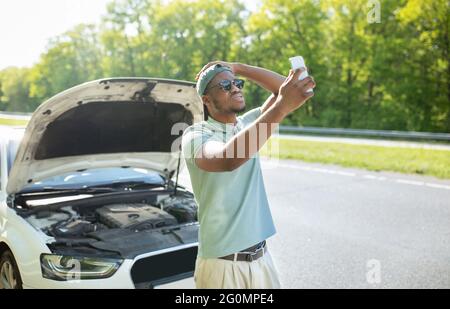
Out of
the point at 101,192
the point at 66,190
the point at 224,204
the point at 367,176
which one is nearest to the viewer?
the point at 224,204

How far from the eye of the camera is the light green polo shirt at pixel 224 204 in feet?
6.73

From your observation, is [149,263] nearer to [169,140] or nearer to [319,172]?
[169,140]

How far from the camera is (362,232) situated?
18.4 feet

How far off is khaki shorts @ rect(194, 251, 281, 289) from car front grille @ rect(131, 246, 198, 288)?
80 centimetres

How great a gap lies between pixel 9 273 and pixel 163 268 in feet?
4.02

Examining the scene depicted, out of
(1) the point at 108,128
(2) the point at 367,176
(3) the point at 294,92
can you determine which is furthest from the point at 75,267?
(2) the point at 367,176

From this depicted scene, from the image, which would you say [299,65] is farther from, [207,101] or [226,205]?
[226,205]

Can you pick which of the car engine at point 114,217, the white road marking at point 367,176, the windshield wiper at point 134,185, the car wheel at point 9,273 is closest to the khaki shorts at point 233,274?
the car engine at point 114,217

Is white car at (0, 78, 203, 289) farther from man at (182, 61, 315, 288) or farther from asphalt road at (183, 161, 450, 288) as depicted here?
asphalt road at (183, 161, 450, 288)

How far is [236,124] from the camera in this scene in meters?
2.25

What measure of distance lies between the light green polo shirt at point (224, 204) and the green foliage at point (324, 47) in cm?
1575

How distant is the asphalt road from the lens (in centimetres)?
428

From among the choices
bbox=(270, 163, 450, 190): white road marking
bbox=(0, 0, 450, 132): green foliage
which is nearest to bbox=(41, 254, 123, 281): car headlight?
bbox=(270, 163, 450, 190): white road marking
